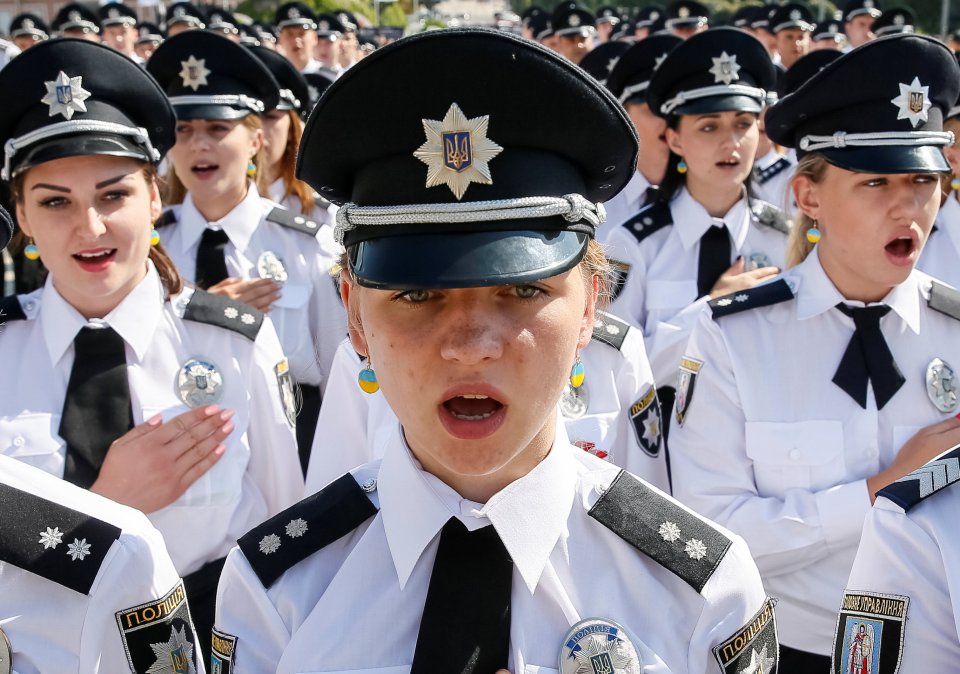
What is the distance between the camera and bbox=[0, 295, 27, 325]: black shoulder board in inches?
131

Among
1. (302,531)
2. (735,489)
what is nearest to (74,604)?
(302,531)

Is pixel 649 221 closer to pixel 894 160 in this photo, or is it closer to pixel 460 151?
pixel 894 160

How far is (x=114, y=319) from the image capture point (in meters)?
3.31

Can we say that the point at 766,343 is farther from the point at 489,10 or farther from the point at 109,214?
the point at 489,10

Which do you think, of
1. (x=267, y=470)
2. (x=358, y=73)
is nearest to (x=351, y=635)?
(x=358, y=73)

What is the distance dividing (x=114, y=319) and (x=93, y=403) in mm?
285

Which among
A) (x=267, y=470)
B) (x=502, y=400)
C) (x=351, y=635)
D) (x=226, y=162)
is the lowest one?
(x=351, y=635)

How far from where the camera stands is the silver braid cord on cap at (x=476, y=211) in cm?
176

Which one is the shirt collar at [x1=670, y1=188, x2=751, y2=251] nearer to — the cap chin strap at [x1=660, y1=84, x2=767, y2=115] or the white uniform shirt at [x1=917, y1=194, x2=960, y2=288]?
the cap chin strap at [x1=660, y1=84, x2=767, y2=115]

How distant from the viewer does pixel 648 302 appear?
475 cm

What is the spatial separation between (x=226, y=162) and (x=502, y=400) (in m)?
3.60

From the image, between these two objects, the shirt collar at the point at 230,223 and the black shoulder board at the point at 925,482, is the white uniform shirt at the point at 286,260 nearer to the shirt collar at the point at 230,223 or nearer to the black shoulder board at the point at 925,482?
the shirt collar at the point at 230,223

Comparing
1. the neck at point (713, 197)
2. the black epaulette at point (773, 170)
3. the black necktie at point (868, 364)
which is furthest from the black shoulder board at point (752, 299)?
the black epaulette at point (773, 170)

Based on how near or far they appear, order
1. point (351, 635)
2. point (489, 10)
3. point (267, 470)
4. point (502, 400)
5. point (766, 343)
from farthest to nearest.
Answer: point (489, 10) → point (267, 470) → point (766, 343) → point (351, 635) → point (502, 400)
